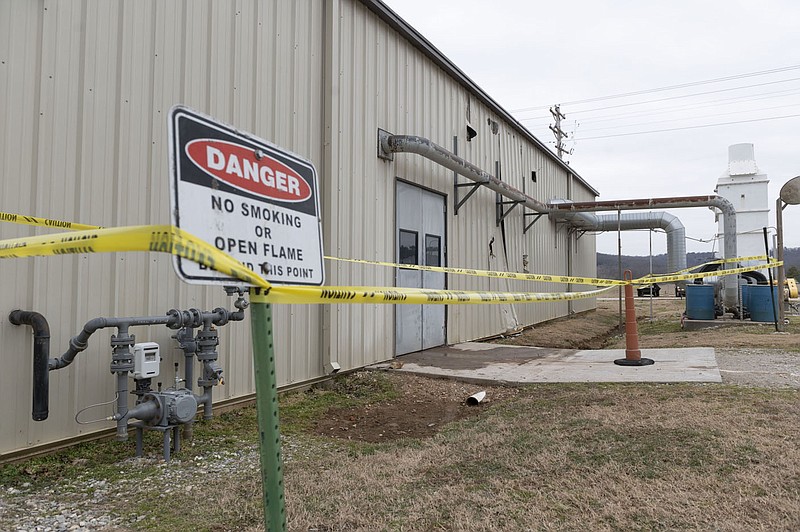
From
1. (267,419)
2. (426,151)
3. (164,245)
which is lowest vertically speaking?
(267,419)

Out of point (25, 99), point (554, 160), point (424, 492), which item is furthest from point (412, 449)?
point (554, 160)

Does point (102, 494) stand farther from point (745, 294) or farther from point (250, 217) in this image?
point (745, 294)

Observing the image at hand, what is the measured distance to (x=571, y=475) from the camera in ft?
10.9

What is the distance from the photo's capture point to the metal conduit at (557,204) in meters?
8.58

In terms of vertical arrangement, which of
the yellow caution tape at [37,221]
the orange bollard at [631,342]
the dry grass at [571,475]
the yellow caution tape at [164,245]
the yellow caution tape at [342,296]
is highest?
the yellow caution tape at [37,221]

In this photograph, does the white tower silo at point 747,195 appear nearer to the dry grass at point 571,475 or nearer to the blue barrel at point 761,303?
the blue barrel at point 761,303

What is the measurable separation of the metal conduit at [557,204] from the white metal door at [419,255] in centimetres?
71

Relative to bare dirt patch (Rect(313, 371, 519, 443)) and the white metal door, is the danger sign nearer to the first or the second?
bare dirt patch (Rect(313, 371, 519, 443))

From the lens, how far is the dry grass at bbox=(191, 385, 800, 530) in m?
2.73

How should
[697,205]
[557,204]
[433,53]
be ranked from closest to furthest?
1. [433,53]
2. [697,205]
3. [557,204]

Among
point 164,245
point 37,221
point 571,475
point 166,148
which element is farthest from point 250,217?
point 166,148

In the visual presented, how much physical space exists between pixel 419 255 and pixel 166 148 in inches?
203

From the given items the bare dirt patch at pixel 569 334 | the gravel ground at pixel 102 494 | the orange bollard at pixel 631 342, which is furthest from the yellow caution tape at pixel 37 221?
the bare dirt patch at pixel 569 334

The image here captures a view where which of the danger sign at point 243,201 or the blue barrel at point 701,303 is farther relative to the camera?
the blue barrel at point 701,303
